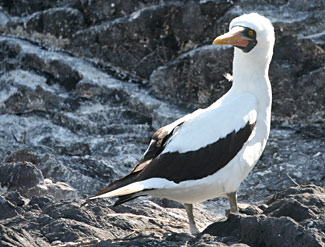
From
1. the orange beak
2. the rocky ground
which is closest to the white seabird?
the orange beak

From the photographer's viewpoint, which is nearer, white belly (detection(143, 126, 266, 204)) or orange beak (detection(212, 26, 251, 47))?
white belly (detection(143, 126, 266, 204))

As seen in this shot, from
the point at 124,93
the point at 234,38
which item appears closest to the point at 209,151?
the point at 234,38

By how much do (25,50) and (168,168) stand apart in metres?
4.98

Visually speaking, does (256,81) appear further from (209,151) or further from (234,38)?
(209,151)

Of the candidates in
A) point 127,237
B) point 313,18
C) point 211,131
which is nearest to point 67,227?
point 127,237

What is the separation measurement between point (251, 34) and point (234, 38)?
0.56 ft

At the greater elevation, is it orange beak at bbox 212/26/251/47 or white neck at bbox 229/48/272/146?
orange beak at bbox 212/26/251/47

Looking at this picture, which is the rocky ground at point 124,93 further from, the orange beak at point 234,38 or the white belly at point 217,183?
the orange beak at point 234,38

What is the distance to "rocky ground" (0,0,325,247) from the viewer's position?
22.0 ft

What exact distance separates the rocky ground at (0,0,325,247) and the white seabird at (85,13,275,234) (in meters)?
0.56

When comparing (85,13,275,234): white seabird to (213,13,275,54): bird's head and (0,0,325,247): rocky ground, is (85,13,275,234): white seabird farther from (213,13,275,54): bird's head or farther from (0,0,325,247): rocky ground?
(0,0,325,247): rocky ground

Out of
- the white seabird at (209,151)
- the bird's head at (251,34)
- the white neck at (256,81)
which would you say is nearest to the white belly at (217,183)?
the white seabird at (209,151)

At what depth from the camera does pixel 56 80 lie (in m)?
9.19

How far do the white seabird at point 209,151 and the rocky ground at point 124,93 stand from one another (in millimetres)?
563
